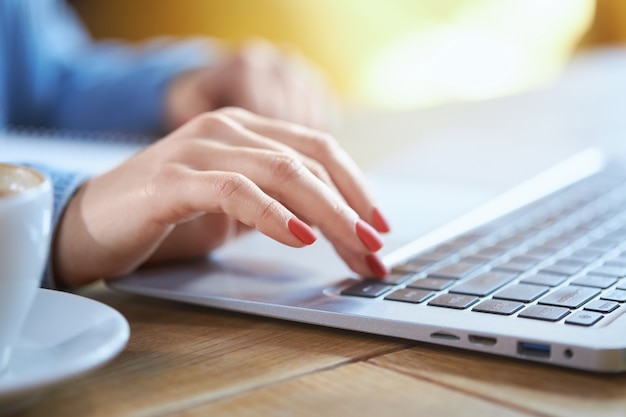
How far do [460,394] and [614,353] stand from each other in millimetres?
72

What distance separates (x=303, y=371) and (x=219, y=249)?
236mm

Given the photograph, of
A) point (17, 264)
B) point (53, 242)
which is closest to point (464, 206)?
point (53, 242)

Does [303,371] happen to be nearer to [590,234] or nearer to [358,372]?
[358,372]

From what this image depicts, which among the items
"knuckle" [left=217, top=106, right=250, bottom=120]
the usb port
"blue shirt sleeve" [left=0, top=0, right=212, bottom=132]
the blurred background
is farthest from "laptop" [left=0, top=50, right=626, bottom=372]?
the blurred background

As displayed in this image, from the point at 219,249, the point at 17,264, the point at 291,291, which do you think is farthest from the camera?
the point at 219,249

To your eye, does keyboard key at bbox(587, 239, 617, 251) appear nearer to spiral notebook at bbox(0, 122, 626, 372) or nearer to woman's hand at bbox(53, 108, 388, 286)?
spiral notebook at bbox(0, 122, 626, 372)

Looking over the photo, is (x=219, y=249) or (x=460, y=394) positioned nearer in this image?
(x=460, y=394)

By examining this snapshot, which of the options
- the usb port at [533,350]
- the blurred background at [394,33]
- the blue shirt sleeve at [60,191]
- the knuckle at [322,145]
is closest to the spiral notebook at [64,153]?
the blue shirt sleeve at [60,191]

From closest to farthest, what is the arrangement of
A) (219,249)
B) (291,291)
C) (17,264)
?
(17,264) → (291,291) → (219,249)

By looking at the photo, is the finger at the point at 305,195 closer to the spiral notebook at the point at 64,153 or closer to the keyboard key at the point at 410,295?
the keyboard key at the point at 410,295

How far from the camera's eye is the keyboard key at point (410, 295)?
462mm

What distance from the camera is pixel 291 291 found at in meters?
0.51

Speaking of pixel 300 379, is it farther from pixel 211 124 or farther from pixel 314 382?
pixel 211 124

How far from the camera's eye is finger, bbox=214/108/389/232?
581 millimetres
